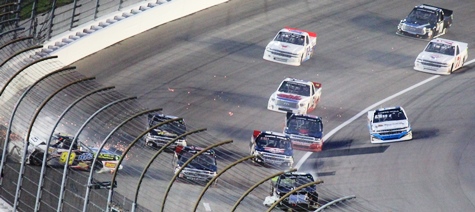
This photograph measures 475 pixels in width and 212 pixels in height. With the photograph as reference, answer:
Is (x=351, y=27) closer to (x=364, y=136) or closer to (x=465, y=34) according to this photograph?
(x=465, y=34)

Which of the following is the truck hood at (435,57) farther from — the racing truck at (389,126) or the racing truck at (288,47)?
the racing truck at (389,126)

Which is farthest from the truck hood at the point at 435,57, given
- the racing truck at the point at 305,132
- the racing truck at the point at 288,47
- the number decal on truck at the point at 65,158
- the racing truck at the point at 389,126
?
the number decal on truck at the point at 65,158

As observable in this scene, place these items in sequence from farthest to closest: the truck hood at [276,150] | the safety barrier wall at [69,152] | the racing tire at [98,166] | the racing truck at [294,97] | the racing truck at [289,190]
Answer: the racing truck at [294,97] < the truck hood at [276,150] < the racing truck at [289,190] < the racing tire at [98,166] < the safety barrier wall at [69,152]

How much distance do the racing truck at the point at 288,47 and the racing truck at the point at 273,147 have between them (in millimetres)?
9886

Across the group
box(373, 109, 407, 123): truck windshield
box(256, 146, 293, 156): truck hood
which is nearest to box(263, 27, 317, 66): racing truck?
box(373, 109, 407, 123): truck windshield

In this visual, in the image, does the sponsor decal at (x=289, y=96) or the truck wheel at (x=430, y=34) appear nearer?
the sponsor decal at (x=289, y=96)

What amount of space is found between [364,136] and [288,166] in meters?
4.81

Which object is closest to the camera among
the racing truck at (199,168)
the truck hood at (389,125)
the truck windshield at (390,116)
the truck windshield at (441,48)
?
the racing truck at (199,168)

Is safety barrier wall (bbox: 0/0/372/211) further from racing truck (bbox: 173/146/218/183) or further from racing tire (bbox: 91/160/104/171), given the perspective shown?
racing truck (bbox: 173/146/218/183)

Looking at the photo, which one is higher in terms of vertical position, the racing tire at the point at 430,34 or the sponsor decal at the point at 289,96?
the sponsor decal at the point at 289,96

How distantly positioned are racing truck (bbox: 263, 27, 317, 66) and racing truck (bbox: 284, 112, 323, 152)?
26.2 feet

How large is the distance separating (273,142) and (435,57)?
12435mm

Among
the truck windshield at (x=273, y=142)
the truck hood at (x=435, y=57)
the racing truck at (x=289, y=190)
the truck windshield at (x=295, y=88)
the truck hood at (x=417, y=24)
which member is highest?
the racing truck at (x=289, y=190)

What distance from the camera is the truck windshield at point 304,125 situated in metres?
45.8
